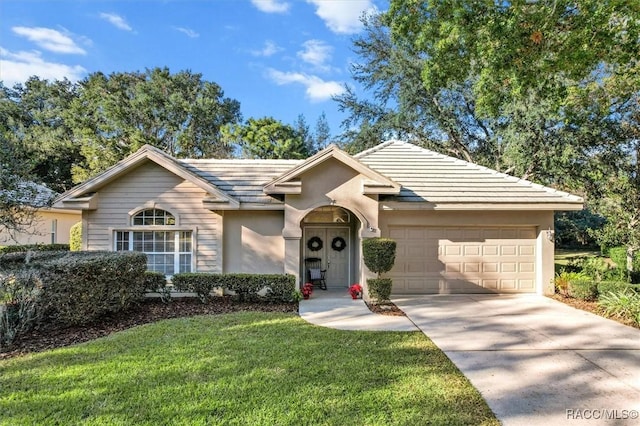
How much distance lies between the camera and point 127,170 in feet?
35.8

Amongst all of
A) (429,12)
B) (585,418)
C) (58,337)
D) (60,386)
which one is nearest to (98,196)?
(58,337)

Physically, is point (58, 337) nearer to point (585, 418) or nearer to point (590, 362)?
point (585, 418)

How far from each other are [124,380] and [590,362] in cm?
724

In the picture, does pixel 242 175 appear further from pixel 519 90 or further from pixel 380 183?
pixel 519 90

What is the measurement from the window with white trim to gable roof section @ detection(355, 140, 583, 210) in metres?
6.60

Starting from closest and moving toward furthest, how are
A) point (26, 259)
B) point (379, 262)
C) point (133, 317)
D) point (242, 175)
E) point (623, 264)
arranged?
point (26, 259), point (133, 317), point (379, 262), point (242, 175), point (623, 264)

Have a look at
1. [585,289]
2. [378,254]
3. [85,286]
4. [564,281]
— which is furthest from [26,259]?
[564,281]

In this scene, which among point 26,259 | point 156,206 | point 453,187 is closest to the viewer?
point 26,259

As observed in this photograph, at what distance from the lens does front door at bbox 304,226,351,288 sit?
12.7 m

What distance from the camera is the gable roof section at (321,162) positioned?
33.6 feet

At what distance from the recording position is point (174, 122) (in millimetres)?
32344

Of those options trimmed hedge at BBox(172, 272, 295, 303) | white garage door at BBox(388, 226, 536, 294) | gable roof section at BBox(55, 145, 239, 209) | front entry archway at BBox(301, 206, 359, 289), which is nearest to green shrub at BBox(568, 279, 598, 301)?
white garage door at BBox(388, 226, 536, 294)

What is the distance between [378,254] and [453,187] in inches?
154

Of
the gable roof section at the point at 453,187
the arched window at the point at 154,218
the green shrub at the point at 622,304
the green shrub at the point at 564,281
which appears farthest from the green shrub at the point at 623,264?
the arched window at the point at 154,218
